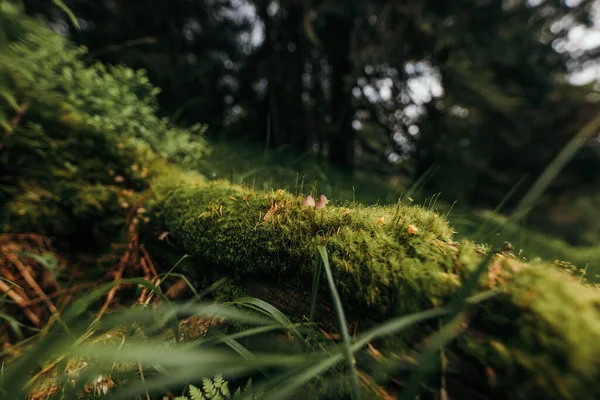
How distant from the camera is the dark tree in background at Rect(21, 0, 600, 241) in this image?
4.71 m

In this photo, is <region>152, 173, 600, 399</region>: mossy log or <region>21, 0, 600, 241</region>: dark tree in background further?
<region>21, 0, 600, 241</region>: dark tree in background

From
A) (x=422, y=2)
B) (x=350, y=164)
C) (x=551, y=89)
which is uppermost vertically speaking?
(x=551, y=89)

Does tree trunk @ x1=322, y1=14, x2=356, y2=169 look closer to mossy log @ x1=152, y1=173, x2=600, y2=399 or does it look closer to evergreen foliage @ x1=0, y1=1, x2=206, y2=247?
evergreen foliage @ x1=0, y1=1, x2=206, y2=247

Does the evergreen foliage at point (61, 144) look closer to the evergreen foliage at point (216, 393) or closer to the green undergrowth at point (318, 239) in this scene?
the green undergrowth at point (318, 239)

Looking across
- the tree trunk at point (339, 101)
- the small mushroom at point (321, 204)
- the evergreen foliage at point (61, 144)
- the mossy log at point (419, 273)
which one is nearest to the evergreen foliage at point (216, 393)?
the mossy log at point (419, 273)

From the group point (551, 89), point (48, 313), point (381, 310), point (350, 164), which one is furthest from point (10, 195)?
point (551, 89)

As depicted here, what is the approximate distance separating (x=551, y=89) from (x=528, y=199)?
463 inches

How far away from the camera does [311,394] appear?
2.54 ft

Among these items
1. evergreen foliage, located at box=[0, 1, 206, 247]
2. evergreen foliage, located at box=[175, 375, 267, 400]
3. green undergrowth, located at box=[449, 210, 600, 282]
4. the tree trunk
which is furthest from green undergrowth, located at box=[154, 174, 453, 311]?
the tree trunk

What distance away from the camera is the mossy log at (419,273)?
0.54 metres

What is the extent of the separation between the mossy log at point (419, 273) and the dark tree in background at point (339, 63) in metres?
3.16

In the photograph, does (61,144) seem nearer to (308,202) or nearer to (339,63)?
(308,202)

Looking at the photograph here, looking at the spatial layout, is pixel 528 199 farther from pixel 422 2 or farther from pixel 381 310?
pixel 422 2

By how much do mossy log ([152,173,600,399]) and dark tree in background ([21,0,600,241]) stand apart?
3162mm
